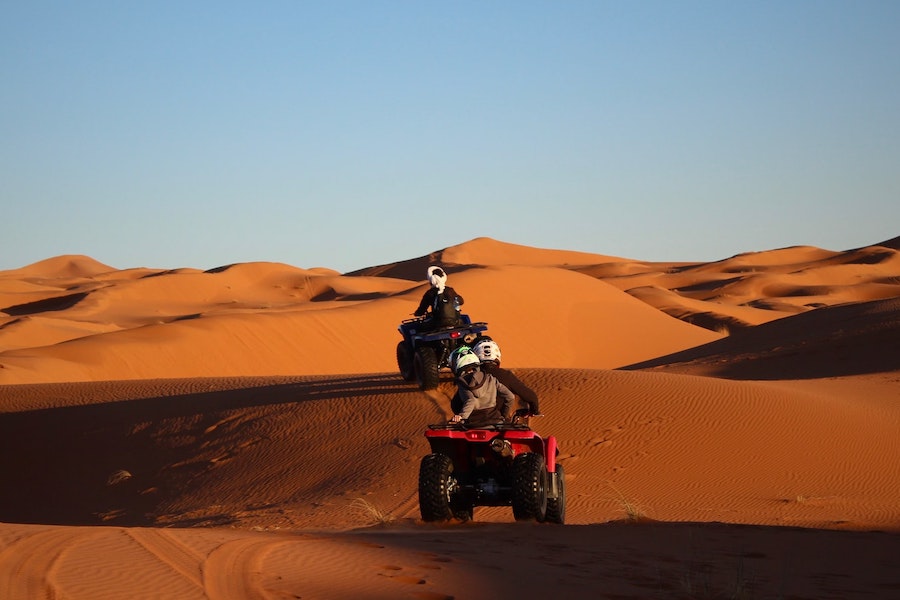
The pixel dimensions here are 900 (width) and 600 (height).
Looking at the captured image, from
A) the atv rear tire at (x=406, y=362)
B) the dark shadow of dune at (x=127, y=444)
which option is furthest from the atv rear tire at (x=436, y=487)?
the atv rear tire at (x=406, y=362)

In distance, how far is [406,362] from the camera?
16031 millimetres

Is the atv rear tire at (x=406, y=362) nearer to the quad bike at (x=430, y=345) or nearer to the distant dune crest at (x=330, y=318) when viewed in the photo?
the quad bike at (x=430, y=345)

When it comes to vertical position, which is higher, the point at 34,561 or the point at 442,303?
the point at 442,303

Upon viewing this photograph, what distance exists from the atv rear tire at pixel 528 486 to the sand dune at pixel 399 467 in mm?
173

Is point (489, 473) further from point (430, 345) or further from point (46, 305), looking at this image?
point (46, 305)

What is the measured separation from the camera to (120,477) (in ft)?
52.9

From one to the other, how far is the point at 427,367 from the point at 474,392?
6756 mm

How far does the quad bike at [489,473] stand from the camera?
325 inches

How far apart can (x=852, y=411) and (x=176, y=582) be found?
1300 centimetres

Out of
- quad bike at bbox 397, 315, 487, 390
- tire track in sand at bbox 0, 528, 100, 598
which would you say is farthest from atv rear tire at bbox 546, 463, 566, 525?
quad bike at bbox 397, 315, 487, 390

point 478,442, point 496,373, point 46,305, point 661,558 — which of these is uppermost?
point 46,305

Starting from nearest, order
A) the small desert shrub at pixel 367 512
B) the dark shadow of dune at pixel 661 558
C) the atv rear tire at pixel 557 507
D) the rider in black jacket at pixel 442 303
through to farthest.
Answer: the dark shadow of dune at pixel 661 558, the atv rear tire at pixel 557 507, the small desert shrub at pixel 367 512, the rider in black jacket at pixel 442 303

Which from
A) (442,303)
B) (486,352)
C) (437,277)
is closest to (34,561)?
(486,352)

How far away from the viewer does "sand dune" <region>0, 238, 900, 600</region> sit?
245 inches
